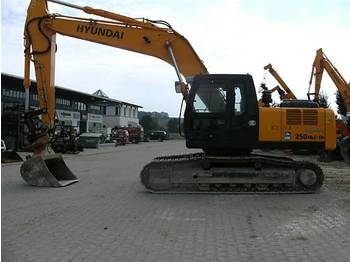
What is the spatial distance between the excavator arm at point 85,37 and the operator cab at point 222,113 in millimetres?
2207

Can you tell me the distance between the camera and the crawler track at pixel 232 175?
12.4m

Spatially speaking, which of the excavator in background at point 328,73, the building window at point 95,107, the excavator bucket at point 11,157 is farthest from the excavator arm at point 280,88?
the building window at point 95,107

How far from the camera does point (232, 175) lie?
12398 millimetres

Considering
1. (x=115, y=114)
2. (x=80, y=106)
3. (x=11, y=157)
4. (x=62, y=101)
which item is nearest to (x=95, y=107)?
(x=80, y=106)

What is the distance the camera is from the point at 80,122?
6725 cm

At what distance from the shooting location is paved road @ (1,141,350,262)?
255 inches

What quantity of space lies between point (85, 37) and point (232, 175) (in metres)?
6.49

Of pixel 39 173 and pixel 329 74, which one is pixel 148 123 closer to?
pixel 329 74

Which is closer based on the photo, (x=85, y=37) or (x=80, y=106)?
(x=85, y=37)

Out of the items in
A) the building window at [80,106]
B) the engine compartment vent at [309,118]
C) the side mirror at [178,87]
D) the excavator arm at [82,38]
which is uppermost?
the building window at [80,106]

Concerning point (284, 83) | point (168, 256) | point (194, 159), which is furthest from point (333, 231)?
point (284, 83)

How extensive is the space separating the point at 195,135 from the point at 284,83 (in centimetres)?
2179

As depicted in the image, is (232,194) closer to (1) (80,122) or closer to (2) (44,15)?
(2) (44,15)

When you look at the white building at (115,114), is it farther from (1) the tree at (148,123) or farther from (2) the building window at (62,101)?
(2) the building window at (62,101)
